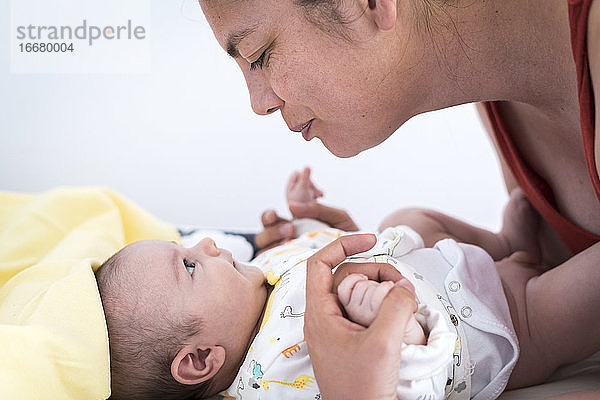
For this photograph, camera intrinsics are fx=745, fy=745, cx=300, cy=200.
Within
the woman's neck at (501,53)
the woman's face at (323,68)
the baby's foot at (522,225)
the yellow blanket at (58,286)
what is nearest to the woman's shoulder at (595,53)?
the woman's neck at (501,53)

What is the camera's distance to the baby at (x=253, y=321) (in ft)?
3.39

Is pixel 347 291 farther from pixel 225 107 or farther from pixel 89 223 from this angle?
pixel 225 107

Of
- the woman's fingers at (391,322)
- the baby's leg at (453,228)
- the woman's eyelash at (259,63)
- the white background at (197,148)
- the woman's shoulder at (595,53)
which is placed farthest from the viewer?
the white background at (197,148)

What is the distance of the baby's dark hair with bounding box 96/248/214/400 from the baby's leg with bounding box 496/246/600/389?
Result: 1.62 ft

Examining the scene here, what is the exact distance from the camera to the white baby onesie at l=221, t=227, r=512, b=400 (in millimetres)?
853

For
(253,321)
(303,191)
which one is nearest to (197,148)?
(303,191)

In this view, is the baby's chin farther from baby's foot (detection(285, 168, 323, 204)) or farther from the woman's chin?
baby's foot (detection(285, 168, 323, 204))

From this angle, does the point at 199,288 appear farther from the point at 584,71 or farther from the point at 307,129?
the point at 584,71

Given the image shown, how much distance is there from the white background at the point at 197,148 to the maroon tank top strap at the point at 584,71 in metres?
0.89

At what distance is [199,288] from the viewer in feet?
3.62

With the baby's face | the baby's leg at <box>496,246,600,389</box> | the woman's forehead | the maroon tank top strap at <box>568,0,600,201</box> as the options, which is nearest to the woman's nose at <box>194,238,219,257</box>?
the baby's face

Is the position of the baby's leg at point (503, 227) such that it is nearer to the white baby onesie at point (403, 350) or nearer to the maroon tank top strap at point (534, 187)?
the maroon tank top strap at point (534, 187)

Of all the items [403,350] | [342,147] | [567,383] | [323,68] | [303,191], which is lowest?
[567,383]

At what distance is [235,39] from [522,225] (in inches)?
28.6
